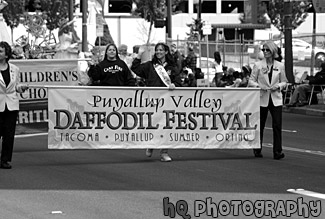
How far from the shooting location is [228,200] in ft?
34.0

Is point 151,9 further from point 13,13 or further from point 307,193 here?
point 307,193

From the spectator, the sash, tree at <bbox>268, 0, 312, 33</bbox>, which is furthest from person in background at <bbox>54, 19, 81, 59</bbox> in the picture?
tree at <bbox>268, 0, 312, 33</bbox>

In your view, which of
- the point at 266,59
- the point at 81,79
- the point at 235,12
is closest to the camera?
the point at 266,59

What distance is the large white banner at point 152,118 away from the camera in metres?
13.7

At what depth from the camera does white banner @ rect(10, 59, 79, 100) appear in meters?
17.5

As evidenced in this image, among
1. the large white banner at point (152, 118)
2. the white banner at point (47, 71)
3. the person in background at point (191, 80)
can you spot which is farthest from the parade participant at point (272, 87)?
the person in background at point (191, 80)

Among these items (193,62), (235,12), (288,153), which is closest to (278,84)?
(288,153)

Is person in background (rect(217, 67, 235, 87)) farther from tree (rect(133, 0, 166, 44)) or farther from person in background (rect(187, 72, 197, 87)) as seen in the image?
tree (rect(133, 0, 166, 44))

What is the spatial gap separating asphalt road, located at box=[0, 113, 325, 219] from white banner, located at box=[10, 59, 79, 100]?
181 centimetres

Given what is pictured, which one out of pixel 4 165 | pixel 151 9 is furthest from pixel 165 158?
pixel 151 9

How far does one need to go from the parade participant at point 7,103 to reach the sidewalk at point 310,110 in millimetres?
13602

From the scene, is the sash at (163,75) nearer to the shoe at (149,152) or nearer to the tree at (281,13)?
the shoe at (149,152)

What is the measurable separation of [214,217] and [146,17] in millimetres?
53282

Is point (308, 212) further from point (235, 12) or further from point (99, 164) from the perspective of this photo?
point (235, 12)
